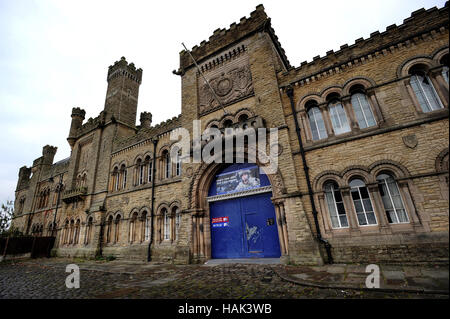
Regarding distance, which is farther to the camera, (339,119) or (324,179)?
(339,119)

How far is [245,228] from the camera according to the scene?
10445 mm

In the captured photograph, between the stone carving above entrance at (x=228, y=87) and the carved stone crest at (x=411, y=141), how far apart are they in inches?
273

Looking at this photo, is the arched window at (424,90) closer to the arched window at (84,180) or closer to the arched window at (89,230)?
the arched window at (89,230)

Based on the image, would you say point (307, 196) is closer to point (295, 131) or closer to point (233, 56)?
point (295, 131)

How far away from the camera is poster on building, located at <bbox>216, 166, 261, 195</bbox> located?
10656mm

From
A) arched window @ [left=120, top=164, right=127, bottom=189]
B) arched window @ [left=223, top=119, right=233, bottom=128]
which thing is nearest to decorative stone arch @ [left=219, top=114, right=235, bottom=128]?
arched window @ [left=223, top=119, right=233, bottom=128]

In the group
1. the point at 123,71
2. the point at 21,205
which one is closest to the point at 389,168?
the point at 123,71

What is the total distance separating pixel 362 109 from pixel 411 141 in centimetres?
220

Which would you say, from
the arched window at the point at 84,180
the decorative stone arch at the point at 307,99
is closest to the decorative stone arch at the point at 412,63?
the decorative stone arch at the point at 307,99

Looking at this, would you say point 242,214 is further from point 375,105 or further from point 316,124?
point 375,105

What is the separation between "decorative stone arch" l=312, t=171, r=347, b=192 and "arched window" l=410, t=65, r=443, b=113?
3884 mm

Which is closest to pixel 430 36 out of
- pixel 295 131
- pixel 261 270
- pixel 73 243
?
pixel 295 131

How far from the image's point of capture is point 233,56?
Result: 1278cm
